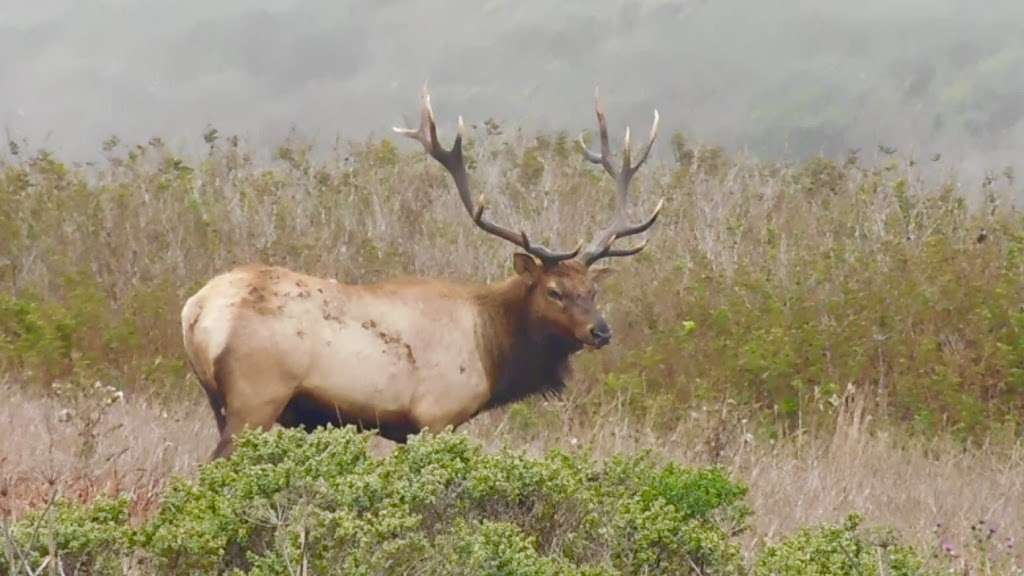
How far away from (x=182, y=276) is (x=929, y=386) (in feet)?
22.4

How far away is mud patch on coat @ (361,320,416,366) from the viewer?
744 centimetres

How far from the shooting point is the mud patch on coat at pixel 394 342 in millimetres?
7438

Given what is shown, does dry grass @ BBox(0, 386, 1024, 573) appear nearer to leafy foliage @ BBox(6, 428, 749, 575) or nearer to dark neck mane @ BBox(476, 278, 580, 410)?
dark neck mane @ BBox(476, 278, 580, 410)

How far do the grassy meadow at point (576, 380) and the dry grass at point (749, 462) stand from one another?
33 mm

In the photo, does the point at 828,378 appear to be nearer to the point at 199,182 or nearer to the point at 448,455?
the point at 448,455

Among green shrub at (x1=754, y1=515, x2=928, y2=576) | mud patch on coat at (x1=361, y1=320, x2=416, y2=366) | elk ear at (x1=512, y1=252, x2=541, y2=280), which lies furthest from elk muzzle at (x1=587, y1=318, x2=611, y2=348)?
green shrub at (x1=754, y1=515, x2=928, y2=576)

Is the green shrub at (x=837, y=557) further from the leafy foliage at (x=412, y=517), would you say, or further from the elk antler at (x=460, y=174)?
the elk antler at (x=460, y=174)

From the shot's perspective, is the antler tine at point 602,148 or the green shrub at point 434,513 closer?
the green shrub at point 434,513

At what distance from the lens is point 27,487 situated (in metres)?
6.36

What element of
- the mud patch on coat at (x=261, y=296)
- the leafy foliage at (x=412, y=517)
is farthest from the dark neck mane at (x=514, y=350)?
the leafy foliage at (x=412, y=517)

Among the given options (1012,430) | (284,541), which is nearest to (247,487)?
(284,541)

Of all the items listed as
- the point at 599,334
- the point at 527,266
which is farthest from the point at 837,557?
the point at 527,266

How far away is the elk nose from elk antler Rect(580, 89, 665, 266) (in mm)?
471

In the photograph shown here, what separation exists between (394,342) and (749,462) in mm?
2251
